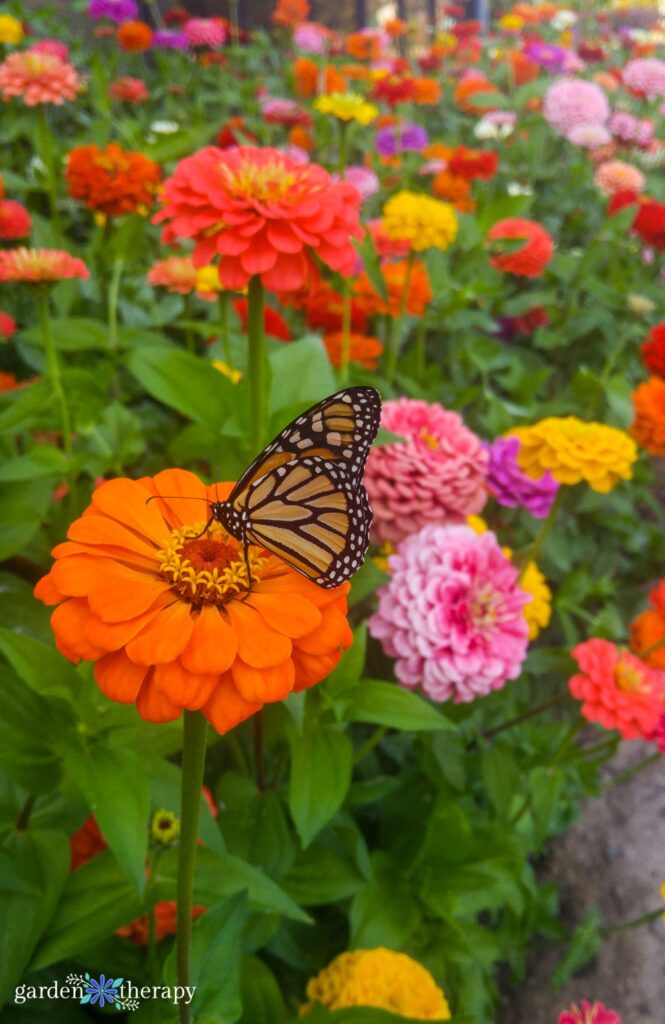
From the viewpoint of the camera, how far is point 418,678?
0.85m

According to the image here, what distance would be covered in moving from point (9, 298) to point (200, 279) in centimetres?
59

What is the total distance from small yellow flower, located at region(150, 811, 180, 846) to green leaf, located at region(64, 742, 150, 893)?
0.08 metres

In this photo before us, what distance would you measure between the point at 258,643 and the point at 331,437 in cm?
20

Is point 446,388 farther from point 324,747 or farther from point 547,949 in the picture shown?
point 547,949

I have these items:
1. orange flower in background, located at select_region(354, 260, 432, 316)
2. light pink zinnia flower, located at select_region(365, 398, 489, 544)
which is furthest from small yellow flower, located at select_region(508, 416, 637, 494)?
orange flower in background, located at select_region(354, 260, 432, 316)

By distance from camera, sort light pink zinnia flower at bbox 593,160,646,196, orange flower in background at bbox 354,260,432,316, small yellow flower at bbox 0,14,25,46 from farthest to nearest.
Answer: light pink zinnia flower at bbox 593,160,646,196
small yellow flower at bbox 0,14,25,46
orange flower in background at bbox 354,260,432,316

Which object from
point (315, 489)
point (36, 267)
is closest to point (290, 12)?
point (36, 267)

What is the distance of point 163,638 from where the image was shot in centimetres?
42

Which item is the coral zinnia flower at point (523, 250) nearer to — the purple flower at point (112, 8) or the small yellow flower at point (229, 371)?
the small yellow flower at point (229, 371)

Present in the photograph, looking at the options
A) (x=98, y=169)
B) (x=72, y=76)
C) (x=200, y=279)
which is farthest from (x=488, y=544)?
(x=72, y=76)

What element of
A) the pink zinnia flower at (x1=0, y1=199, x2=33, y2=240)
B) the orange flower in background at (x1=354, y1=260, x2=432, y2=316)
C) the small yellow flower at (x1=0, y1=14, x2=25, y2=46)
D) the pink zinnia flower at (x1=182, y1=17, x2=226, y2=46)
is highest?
the small yellow flower at (x1=0, y1=14, x2=25, y2=46)

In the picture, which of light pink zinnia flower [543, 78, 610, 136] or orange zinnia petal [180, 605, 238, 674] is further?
light pink zinnia flower [543, 78, 610, 136]

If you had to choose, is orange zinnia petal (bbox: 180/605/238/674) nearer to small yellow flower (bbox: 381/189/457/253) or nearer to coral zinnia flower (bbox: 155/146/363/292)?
coral zinnia flower (bbox: 155/146/363/292)

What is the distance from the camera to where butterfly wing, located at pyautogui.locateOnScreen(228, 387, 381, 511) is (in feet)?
1.78
